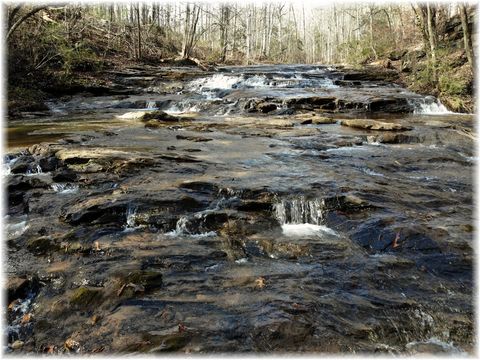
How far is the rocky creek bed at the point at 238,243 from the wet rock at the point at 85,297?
0.05 feet

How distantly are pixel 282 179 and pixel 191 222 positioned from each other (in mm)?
1723

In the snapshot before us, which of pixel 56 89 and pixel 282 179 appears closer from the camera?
pixel 282 179

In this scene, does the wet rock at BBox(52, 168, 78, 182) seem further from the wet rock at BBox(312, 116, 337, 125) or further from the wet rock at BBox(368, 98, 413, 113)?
the wet rock at BBox(368, 98, 413, 113)

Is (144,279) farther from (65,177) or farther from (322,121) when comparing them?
(322,121)

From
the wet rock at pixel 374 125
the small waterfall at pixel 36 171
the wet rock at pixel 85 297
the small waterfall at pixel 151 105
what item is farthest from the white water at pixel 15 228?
the small waterfall at pixel 151 105

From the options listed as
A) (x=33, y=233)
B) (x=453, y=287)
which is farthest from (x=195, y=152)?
(x=453, y=287)

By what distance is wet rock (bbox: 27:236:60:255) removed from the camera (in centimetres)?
426

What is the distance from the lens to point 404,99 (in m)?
13.5

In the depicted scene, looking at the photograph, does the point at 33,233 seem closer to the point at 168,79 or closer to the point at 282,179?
the point at 282,179

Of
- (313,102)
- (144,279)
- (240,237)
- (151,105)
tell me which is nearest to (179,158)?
(240,237)

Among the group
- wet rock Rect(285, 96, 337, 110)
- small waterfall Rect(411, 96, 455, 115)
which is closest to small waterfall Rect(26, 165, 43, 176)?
wet rock Rect(285, 96, 337, 110)

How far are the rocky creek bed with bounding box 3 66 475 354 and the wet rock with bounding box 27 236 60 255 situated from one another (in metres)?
0.04

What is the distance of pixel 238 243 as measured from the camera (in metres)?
4.35

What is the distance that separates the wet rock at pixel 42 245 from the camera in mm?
4258
